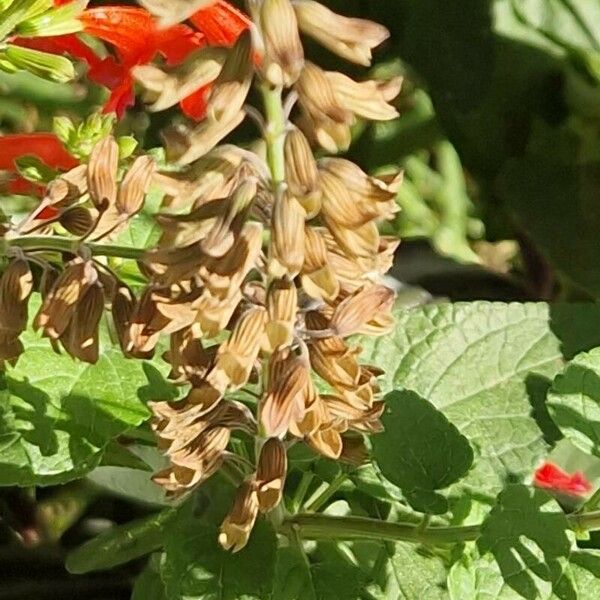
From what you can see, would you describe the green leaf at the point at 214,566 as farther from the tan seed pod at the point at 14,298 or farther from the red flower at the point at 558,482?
the red flower at the point at 558,482

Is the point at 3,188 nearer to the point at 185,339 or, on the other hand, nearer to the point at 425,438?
the point at 185,339

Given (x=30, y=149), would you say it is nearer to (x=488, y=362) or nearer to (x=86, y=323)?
(x=86, y=323)

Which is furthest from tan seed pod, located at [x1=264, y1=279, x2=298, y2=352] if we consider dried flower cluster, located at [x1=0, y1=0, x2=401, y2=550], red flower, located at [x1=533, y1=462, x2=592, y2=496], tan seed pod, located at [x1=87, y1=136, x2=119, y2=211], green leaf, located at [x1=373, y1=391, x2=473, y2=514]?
red flower, located at [x1=533, y1=462, x2=592, y2=496]

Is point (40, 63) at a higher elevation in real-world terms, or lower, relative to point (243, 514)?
higher

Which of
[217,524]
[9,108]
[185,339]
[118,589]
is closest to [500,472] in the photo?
[217,524]

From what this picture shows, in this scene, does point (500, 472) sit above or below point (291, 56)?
below

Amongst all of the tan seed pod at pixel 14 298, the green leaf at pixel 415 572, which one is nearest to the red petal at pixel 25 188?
the tan seed pod at pixel 14 298

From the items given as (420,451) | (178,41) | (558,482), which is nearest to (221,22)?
(178,41)
